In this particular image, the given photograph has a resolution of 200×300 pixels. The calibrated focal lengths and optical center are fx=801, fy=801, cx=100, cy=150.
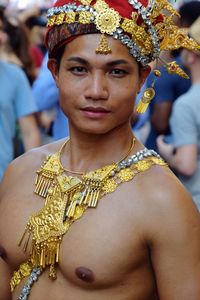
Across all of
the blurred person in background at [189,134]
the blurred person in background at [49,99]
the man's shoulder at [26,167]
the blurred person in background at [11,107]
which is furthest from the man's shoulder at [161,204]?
the blurred person in background at [49,99]

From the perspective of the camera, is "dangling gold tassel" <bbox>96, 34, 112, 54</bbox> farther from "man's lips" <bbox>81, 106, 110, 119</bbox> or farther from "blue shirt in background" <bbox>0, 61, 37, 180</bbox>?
"blue shirt in background" <bbox>0, 61, 37, 180</bbox>

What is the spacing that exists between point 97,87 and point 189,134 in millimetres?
1898

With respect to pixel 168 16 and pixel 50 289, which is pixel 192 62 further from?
pixel 50 289

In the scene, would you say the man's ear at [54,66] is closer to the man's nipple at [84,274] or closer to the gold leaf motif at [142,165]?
the gold leaf motif at [142,165]

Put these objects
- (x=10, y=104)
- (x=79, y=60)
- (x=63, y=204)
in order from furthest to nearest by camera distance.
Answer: (x=10, y=104) < (x=63, y=204) < (x=79, y=60)

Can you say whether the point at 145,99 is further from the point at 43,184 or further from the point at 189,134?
the point at 189,134

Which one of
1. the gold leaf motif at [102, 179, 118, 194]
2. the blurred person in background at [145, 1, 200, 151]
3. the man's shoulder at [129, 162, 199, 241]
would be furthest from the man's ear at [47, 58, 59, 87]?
the blurred person in background at [145, 1, 200, 151]

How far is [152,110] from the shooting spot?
230 inches

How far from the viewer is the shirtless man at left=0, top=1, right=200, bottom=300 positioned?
2.79 metres

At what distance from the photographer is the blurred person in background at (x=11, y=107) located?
512 cm

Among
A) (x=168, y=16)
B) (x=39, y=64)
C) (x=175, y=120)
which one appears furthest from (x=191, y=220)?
(x=39, y=64)

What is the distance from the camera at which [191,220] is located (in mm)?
2785

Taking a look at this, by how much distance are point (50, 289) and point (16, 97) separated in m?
2.43

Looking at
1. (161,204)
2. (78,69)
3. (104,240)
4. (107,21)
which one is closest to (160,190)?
(161,204)
